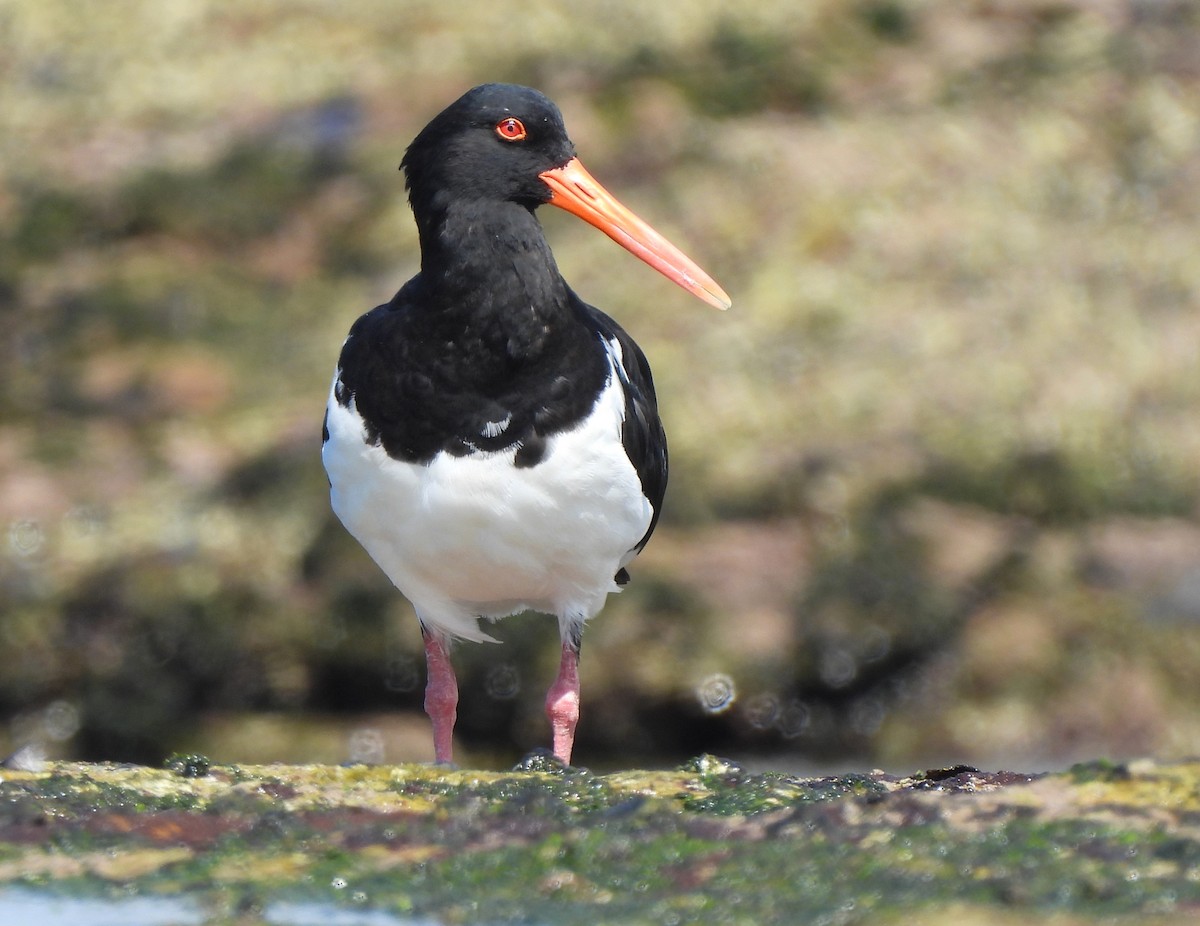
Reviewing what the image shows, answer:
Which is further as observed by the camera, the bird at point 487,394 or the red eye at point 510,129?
the red eye at point 510,129

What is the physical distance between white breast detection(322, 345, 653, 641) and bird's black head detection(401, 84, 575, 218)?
76cm

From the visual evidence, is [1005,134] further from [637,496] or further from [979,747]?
[637,496]

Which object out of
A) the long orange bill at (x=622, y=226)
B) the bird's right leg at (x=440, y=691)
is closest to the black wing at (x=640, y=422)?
the long orange bill at (x=622, y=226)

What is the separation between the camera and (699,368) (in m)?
10.8

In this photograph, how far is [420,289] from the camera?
6039 millimetres

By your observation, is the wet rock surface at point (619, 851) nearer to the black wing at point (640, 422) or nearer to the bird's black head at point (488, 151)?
the black wing at point (640, 422)

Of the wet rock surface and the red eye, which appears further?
the red eye

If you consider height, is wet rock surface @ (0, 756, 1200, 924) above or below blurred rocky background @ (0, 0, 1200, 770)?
below

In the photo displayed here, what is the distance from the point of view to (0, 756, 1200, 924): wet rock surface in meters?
3.41

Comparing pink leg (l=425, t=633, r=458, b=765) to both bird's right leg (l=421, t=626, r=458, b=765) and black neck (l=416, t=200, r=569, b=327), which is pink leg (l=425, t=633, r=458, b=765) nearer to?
bird's right leg (l=421, t=626, r=458, b=765)

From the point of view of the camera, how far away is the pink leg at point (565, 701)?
669cm

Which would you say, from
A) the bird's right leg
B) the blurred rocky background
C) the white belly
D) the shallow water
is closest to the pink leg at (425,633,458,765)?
the bird's right leg

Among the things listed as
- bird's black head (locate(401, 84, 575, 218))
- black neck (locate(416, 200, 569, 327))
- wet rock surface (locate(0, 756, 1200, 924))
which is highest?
bird's black head (locate(401, 84, 575, 218))

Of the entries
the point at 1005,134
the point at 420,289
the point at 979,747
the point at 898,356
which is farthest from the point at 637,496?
the point at 1005,134
